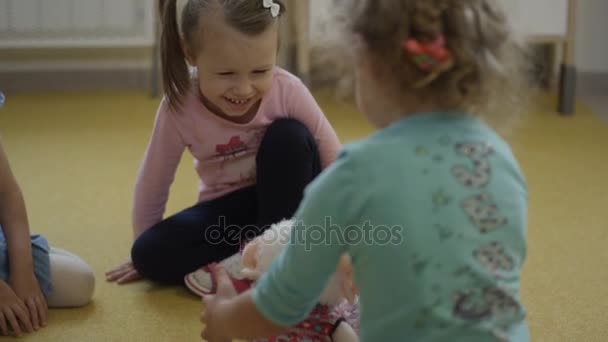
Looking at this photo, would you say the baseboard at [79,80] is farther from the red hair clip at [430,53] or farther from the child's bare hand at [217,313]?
the red hair clip at [430,53]

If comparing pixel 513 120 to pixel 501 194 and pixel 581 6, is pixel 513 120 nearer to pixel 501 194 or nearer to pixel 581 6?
pixel 501 194

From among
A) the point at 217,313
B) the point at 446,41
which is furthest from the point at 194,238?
the point at 446,41

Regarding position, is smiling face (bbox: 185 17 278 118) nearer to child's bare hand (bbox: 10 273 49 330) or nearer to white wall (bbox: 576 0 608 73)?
child's bare hand (bbox: 10 273 49 330)

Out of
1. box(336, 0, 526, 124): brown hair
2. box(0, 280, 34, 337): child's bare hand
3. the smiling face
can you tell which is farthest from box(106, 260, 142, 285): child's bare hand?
box(336, 0, 526, 124): brown hair

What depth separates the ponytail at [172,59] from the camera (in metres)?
1.26

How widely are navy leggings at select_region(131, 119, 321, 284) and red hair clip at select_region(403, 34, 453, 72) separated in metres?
0.58

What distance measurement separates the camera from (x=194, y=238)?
4.33 ft

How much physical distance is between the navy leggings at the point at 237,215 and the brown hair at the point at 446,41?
54 centimetres

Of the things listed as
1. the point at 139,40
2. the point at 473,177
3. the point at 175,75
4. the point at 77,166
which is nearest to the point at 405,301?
the point at 473,177

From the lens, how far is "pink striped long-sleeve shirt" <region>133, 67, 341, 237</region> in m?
1.32

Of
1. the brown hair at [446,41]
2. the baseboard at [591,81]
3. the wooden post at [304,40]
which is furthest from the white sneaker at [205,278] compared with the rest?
the baseboard at [591,81]

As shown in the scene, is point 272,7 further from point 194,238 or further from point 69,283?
point 69,283

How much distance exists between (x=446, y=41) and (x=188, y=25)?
2.05 ft

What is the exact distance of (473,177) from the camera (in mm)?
708
